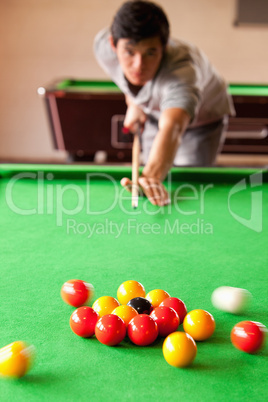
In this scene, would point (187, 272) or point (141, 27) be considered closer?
point (187, 272)

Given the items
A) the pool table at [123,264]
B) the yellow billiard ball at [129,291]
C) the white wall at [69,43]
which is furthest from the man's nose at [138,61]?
the white wall at [69,43]

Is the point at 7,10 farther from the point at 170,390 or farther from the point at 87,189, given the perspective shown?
the point at 170,390

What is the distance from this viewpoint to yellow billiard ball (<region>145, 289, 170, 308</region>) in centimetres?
110

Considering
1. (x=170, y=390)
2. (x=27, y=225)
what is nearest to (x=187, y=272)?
(x=170, y=390)

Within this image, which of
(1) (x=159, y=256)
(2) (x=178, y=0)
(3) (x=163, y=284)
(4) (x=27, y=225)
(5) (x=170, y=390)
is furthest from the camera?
(2) (x=178, y=0)

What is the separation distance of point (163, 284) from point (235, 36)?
4.68m

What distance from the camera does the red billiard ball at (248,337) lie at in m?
0.91

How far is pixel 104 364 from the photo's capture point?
0.86 m

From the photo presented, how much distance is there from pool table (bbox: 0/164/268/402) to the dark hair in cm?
63

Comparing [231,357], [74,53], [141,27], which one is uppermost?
[141,27]

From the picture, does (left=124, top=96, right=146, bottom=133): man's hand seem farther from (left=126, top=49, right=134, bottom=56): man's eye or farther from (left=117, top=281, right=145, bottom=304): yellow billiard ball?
(left=117, top=281, right=145, bottom=304): yellow billiard ball

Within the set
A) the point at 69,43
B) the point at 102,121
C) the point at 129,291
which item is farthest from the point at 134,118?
the point at 69,43

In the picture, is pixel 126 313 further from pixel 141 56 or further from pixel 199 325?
pixel 141 56

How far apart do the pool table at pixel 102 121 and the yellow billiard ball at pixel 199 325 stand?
94.3 inches
